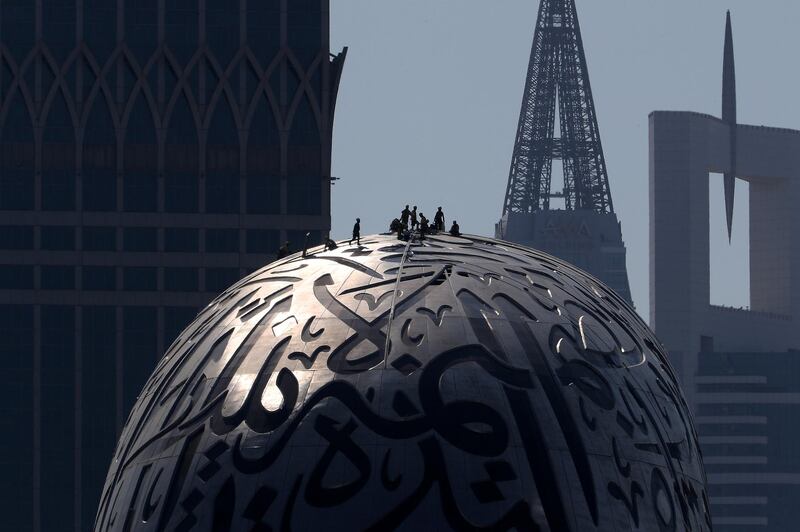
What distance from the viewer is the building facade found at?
15588 cm

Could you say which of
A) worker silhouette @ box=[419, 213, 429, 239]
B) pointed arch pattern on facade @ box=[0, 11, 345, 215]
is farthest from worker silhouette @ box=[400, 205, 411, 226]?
pointed arch pattern on facade @ box=[0, 11, 345, 215]

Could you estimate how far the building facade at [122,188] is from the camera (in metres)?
156

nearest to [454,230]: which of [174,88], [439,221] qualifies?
[439,221]

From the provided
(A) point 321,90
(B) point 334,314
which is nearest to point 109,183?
(A) point 321,90

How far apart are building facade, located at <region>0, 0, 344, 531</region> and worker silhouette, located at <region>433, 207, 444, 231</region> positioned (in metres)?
82.4

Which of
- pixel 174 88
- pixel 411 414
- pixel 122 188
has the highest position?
pixel 174 88

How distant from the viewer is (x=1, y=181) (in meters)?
159

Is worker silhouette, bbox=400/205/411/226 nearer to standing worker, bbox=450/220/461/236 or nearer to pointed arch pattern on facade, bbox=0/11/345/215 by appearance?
standing worker, bbox=450/220/461/236

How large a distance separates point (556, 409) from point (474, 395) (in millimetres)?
2133

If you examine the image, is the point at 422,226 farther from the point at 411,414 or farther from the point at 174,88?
the point at 174,88

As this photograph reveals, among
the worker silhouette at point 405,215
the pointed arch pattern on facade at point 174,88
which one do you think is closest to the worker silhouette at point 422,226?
the worker silhouette at point 405,215

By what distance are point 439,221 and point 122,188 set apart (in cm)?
8848

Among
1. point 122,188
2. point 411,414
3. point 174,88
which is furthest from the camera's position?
point 122,188

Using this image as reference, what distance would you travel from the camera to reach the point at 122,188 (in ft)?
522
